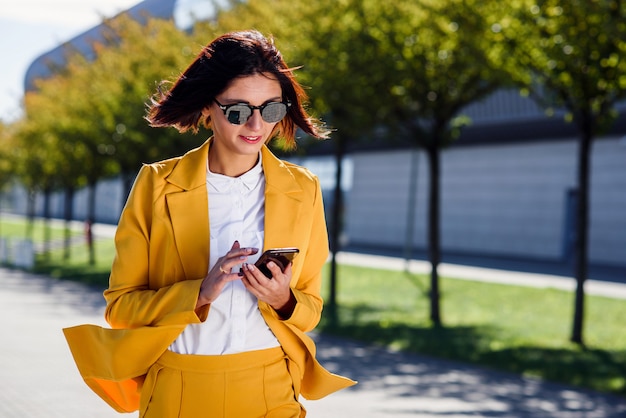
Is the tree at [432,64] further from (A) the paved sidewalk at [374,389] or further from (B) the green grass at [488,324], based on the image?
(A) the paved sidewalk at [374,389]

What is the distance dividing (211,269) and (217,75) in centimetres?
53

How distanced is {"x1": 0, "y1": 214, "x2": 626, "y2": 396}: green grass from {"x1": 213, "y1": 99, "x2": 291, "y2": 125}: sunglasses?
821 cm

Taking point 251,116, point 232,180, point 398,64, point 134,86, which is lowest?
point 232,180

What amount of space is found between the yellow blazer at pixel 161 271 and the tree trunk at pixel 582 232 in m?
11.1

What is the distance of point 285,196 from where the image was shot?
284 centimetres

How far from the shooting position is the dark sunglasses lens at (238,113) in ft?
8.91

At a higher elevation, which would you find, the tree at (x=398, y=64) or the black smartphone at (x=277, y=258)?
the tree at (x=398, y=64)

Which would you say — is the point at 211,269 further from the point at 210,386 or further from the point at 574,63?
the point at 574,63

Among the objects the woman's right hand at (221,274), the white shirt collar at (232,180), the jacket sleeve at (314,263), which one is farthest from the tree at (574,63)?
the woman's right hand at (221,274)

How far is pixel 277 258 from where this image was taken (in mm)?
2562

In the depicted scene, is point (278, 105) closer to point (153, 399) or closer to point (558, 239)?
point (153, 399)

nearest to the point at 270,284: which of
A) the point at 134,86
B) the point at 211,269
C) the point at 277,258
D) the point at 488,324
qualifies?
the point at 277,258

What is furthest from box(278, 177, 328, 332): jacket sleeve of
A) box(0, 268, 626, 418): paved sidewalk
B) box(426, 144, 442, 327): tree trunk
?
box(426, 144, 442, 327): tree trunk

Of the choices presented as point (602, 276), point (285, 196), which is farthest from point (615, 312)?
point (285, 196)
